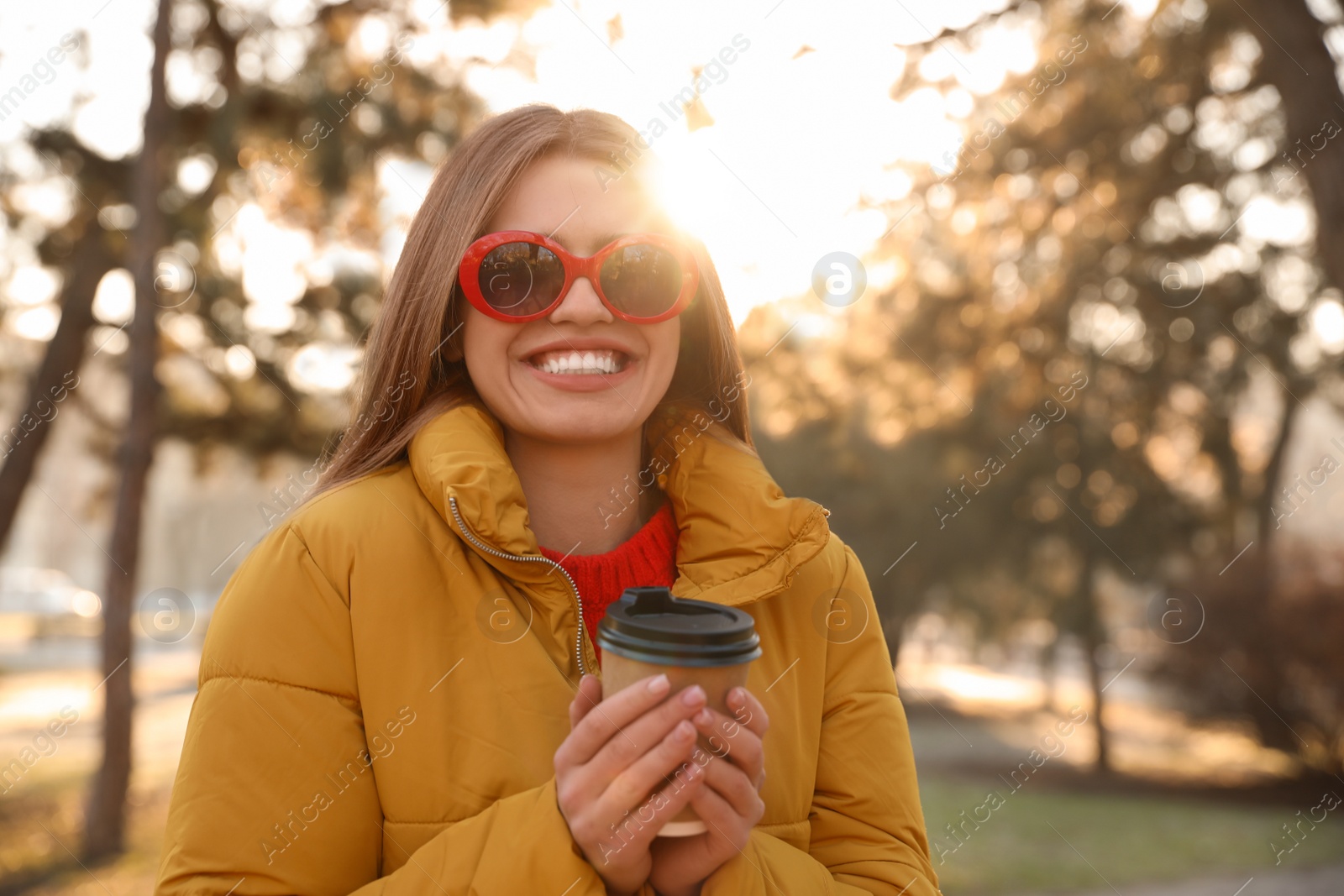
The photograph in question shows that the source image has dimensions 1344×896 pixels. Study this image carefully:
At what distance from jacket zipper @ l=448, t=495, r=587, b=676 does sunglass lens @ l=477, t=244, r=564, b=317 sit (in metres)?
0.40

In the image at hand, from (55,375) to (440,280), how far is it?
8.85 meters

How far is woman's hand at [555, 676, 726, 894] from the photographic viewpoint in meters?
1.26

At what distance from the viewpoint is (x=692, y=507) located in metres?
1.98

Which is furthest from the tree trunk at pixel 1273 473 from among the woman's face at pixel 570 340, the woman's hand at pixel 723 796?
the woman's hand at pixel 723 796

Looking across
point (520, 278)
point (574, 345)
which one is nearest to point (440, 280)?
point (520, 278)

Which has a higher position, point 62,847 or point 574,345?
point 574,345

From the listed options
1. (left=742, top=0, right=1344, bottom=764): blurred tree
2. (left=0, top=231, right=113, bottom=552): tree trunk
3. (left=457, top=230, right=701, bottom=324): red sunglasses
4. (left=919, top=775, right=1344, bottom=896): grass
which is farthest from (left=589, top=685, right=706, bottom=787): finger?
(left=0, top=231, right=113, bottom=552): tree trunk

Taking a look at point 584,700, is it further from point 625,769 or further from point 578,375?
point 578,375

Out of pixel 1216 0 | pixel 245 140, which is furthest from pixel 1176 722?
pixel 245 140

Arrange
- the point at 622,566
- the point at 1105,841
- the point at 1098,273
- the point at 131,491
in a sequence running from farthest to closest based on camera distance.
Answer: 1. the point at 1105,841
2. the point at 1098,273
3. the point at 131,491
4. the point at 622,566

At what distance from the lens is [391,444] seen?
1.89 m

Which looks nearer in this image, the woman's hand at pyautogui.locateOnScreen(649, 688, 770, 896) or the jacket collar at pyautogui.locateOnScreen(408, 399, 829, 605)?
the woman's hand at pyautogui.locateOnScreen(649, 688, 770, 896)

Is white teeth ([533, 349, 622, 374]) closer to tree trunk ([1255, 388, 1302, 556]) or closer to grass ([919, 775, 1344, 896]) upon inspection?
grass ([919, 775, 1344, 896])

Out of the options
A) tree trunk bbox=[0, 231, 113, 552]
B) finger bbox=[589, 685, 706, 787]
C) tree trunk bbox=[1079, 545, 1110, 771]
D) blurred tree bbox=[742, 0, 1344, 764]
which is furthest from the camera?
tree trunk bbox=[1079, 545, 1110, 771]
